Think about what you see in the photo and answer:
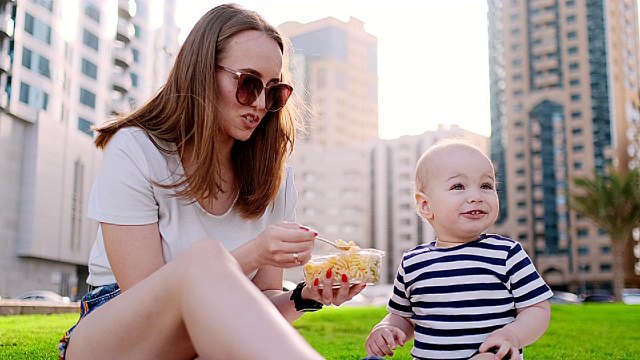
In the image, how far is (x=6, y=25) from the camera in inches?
1088

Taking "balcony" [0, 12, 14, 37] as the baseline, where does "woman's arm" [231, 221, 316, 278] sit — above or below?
below

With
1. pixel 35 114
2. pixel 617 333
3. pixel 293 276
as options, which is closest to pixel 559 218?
pixel 293 276

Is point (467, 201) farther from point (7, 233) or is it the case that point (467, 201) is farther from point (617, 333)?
point (7, 233)

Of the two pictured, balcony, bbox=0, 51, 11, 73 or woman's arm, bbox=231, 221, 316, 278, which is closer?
woman's arm, bbox=231, 221, 316, 278

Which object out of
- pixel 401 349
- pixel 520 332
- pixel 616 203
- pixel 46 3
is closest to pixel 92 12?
pixel 46 3

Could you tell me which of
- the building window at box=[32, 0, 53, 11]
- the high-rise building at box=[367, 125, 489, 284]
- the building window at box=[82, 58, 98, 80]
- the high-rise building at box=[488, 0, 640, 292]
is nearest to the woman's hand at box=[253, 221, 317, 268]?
the building window at box=[32, 0, 53, 11]

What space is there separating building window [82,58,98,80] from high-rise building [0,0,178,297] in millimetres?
71

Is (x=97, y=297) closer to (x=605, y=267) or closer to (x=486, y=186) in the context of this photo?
(x=486, y=186)

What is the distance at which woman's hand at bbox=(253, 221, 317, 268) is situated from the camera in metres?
1.99

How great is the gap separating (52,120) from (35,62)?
3072 mm

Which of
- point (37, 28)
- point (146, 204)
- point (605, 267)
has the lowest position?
point (605, 267)

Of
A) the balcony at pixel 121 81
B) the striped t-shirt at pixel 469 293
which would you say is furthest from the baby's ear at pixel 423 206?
the balcony at pixel 121 81

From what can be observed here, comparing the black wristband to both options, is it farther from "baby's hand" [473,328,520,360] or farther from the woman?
"baby's hand" [473,328,520,360]

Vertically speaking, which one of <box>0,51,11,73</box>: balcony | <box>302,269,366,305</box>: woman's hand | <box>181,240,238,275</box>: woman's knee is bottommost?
<box>302,269,366,305</box>: woman's hand
